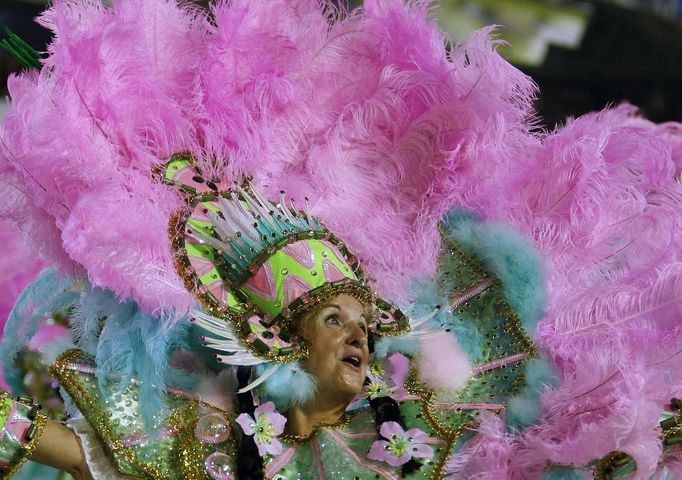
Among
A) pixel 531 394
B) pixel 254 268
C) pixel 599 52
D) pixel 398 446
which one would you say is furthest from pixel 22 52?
pixel 599 52

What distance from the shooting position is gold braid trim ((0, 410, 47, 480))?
5.07 ft

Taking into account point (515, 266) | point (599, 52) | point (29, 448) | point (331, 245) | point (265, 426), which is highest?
point (599, 52)

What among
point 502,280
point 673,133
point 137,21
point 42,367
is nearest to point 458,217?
point 502,280

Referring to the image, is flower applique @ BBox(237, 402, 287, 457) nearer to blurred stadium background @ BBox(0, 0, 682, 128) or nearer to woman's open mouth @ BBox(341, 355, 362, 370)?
woman's open mouth @ BBox(341, 355, 362, 370)

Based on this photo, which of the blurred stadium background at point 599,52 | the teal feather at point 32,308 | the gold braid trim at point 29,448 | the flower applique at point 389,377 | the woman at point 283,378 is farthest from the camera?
the blurred stadium background at point 599,52

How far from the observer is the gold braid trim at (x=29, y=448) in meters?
1.54

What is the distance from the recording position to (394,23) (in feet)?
6.39

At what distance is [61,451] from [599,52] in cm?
531

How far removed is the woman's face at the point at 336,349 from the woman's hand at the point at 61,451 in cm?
44

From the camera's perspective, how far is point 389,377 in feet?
6.37

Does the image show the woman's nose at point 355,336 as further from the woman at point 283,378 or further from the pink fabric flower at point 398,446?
the pink fabric flower at point 398,446

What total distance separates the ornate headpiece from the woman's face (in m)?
0.02

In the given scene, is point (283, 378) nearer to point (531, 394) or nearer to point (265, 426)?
point (265, 426)

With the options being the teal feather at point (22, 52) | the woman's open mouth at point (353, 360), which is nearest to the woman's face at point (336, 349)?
the woman's open mouth at point (353, 360)
